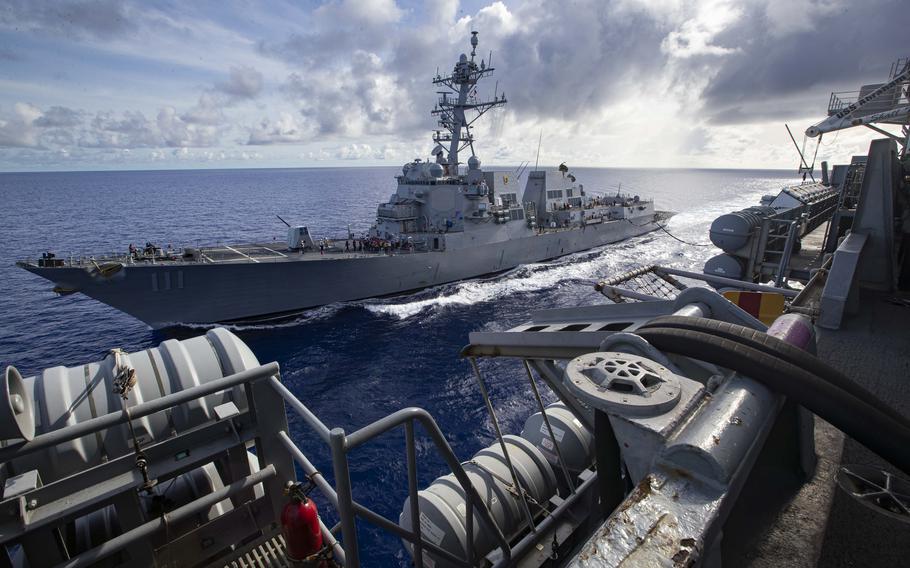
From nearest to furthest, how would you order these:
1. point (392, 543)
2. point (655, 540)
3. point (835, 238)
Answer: point (655, 540), point (392, 543), point (835, 238)

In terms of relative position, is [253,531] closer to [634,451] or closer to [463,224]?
[634,451]

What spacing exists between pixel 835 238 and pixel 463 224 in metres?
19.7

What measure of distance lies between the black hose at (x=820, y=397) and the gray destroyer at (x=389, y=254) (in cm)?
2290

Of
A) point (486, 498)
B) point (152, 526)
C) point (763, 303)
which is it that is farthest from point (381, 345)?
point (152, 526)

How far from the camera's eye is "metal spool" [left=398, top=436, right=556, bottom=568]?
598cm

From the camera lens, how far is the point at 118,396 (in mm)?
3879

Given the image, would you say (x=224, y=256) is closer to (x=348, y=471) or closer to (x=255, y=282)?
(x=255, y=282)

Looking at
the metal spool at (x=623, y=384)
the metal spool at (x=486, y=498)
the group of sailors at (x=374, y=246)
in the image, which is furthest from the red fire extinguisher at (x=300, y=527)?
the group of sailors at (x=374, y=246)

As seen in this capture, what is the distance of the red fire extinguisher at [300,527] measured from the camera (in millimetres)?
3203

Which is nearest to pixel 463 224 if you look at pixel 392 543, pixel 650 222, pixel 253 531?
pixel 392 543

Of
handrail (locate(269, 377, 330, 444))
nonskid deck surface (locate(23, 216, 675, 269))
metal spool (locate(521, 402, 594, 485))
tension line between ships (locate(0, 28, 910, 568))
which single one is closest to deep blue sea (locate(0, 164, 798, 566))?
nonskid deck surface (locate(23, 216, 675, 269))

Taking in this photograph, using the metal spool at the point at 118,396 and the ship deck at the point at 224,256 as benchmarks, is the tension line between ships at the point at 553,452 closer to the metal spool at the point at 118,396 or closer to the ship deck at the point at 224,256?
the metal spool at the point at 118,396

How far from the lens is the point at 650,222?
52.2 meters

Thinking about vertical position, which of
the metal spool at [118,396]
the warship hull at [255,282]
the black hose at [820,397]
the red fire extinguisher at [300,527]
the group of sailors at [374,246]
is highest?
the black hose at [820,397]
